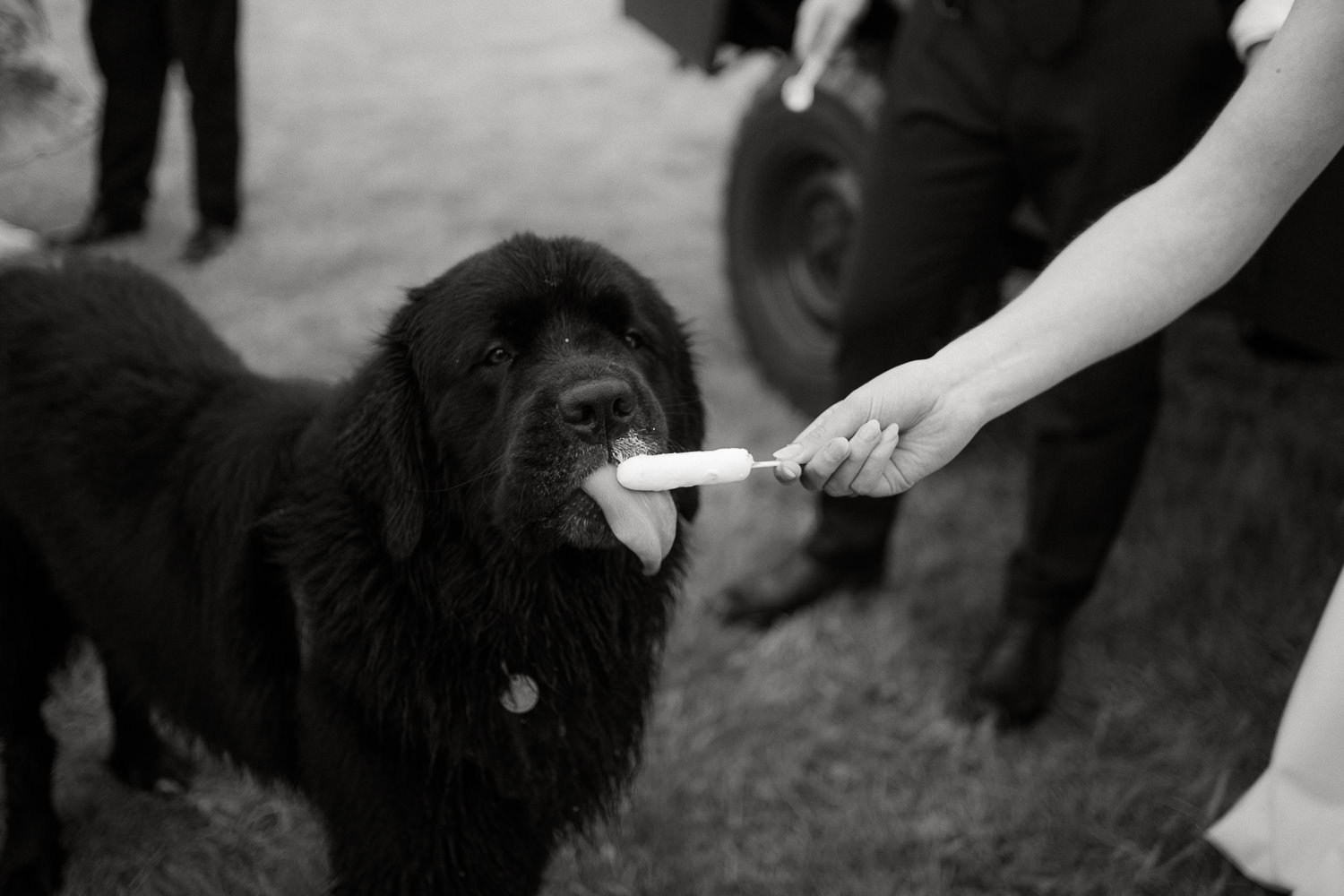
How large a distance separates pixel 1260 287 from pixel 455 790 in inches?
90.8

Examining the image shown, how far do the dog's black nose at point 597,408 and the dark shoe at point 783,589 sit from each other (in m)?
1.73

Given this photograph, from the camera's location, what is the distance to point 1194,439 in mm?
4094

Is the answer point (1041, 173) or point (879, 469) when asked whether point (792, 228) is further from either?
point (879, 469)

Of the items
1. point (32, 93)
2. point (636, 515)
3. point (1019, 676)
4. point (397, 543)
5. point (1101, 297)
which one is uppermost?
point (1101, 297)

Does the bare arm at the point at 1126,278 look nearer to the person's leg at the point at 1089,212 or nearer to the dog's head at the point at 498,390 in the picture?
the dog's head at the point at 498,390

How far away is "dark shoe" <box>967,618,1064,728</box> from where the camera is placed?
3.01m

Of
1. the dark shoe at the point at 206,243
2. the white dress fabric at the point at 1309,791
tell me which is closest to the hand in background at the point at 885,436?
the white dress fabric at the point at 1309,791

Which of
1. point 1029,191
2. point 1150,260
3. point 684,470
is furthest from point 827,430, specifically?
point 1029,191

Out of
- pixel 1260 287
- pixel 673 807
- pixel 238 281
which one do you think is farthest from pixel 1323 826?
pixel 238 281

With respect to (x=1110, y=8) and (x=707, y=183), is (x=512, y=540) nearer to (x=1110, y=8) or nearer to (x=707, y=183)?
(x=1110, y=8)

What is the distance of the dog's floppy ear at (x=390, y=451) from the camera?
191 centimetres

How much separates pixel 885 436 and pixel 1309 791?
134 cm

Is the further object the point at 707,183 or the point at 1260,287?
the point at 707,183

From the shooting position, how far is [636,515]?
1679 mm
